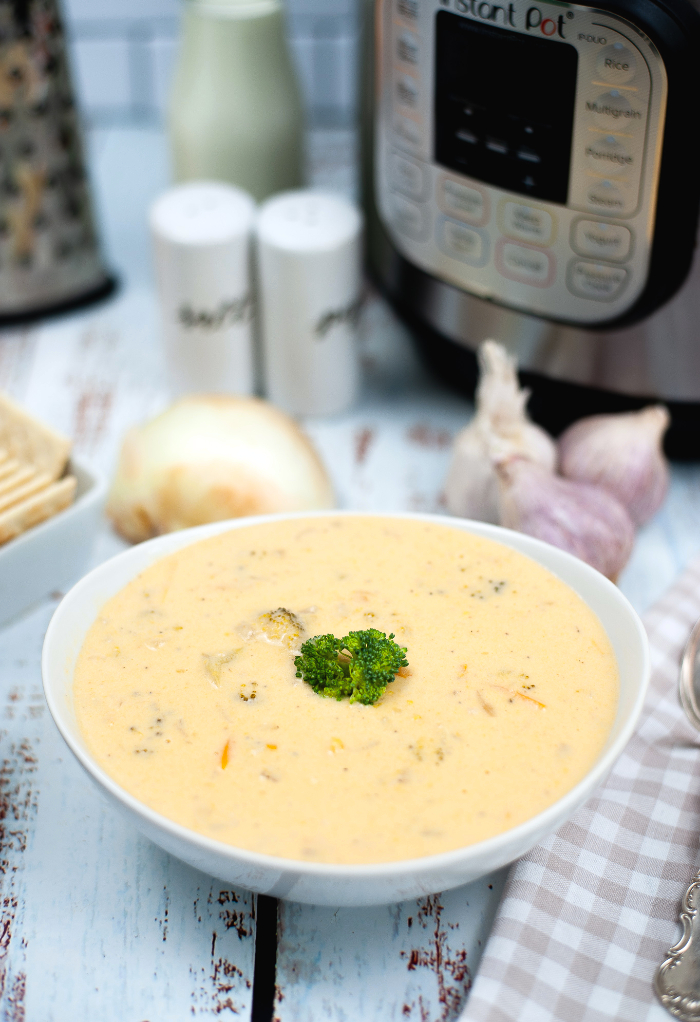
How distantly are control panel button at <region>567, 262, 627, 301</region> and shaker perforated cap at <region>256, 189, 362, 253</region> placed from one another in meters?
0.24

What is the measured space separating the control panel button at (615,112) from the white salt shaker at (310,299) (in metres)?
0.28

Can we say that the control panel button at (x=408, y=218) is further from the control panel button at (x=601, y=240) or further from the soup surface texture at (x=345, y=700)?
the soup surface texture at (x=345, y=700)

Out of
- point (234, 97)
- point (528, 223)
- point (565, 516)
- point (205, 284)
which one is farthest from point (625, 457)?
point (234, 97)

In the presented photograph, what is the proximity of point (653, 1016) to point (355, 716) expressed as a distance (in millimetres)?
197

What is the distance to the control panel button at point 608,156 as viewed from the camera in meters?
0.72

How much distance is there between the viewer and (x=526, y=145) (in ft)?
2.49

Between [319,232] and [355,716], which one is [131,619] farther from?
[319,232]

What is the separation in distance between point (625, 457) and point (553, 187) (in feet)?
0.73

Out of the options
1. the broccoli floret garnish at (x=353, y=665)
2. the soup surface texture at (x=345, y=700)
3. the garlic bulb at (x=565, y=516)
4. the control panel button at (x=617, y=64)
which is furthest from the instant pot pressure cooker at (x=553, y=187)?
the broccoli floret garnish at (x=353, y=665)

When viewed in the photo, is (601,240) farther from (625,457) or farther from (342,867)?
(342,867)

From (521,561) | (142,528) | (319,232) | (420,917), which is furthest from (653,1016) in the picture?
(319,232)

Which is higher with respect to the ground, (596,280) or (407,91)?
(407,91)

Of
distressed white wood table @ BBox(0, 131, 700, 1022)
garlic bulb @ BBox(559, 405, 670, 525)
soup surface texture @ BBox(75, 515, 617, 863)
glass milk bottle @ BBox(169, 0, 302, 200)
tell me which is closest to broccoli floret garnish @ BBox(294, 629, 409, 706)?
soup surface texture @ BBox(75, 515, 617, 863)

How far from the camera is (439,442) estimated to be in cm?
98
